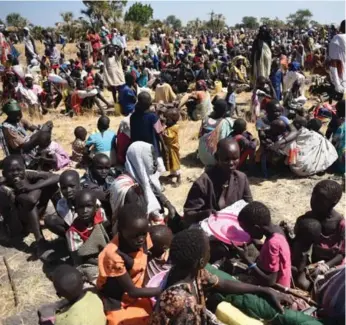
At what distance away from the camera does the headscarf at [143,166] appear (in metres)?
3.86

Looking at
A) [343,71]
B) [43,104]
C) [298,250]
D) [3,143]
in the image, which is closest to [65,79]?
[43,104]

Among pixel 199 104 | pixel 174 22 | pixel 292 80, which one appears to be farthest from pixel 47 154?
pixel 174 22

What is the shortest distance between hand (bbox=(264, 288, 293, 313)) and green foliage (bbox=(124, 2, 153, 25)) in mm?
40286

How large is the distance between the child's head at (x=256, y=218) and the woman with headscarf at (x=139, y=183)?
3.87 ft

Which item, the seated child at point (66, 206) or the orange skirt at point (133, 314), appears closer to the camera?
the orange skirt at point (133, 314)

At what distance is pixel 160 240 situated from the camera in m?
→ 3.24

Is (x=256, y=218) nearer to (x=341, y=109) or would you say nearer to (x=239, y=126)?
(x=239, y=126)

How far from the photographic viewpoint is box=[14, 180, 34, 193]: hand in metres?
4.13

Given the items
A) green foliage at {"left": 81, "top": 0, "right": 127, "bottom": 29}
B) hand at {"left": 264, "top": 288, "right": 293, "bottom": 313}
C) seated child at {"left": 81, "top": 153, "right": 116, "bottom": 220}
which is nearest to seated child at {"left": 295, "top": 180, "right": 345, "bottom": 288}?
hand at {"left": 264, "top": 288, "right": 293, "bottom": 313}

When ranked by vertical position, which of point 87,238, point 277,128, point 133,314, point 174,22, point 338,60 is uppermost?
point 174,22

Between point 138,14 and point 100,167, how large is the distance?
3966 cm

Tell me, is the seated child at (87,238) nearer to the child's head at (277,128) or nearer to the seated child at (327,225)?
the seated child at (327,225)

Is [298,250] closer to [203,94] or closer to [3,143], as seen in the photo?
[3,143]

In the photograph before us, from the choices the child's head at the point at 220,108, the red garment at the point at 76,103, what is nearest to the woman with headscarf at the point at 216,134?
the child's head at the point at 220,108
